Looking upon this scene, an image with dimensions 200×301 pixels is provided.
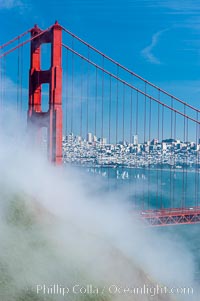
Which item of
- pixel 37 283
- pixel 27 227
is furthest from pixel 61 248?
pixel 37 283

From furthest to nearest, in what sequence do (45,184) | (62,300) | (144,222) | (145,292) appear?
(144,222) < (45,184) < (145,292) < (62,300)

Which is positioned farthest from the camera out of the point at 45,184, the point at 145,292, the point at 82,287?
the point at 45,184

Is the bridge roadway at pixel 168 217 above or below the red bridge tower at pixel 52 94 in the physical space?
below

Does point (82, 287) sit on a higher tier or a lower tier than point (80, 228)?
lower

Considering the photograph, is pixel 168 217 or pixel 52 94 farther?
pixel 168 217

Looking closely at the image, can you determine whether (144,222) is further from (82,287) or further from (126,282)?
(82,287)
